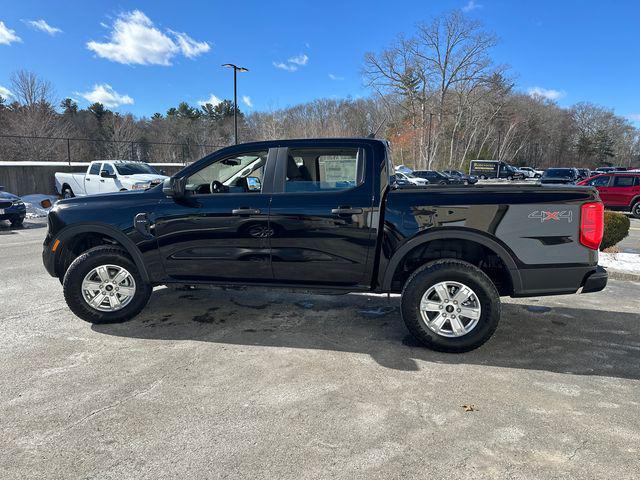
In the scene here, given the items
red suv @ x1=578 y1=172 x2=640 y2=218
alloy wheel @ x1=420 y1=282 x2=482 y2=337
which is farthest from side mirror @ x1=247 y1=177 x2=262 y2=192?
red suv @ x1=578 y1=172 x2=640 y2=218

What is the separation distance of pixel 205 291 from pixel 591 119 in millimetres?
115161

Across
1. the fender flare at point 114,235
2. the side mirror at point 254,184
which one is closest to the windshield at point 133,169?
the fender flare at point 114,235

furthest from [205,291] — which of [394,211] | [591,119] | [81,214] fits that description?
[591,119]

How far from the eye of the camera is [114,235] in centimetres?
420

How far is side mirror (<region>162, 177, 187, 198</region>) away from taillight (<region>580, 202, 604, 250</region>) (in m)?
3.55

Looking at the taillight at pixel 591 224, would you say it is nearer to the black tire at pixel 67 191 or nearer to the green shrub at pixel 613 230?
the green shrub at pixel 613 230

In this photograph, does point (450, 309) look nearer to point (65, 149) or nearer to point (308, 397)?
point (308, 397)

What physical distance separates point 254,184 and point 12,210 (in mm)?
11200

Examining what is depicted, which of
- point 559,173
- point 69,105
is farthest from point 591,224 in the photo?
point 69,105

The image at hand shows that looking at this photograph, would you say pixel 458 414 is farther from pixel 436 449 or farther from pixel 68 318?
pixel 68 318

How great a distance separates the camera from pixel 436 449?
2.45 meters

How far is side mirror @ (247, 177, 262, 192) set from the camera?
13.6 ft

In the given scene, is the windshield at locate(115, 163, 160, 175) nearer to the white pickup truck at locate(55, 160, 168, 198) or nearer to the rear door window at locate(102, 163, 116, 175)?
the white pickup truck at locate(55, 160, 168, 198)

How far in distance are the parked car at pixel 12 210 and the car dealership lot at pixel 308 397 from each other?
29.6 ft
